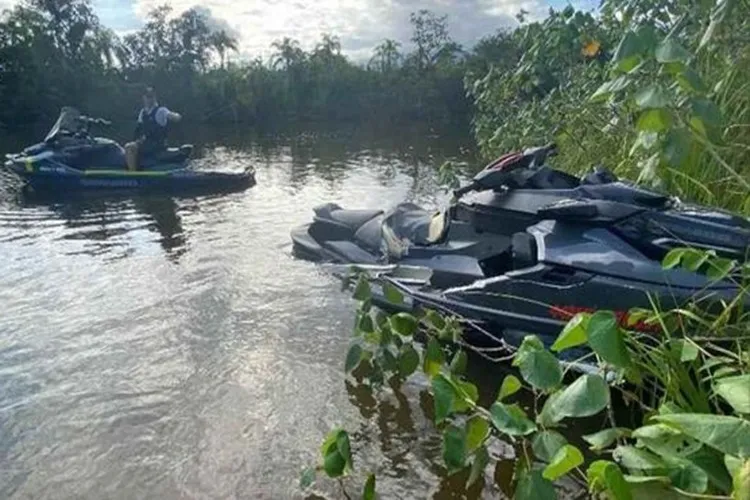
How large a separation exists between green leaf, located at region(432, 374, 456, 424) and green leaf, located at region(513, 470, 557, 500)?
0.91 feet

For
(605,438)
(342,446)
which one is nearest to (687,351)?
(605,438)

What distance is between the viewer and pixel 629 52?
1.75 metres

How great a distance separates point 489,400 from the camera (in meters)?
3.33

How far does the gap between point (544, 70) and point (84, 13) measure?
30444 mm

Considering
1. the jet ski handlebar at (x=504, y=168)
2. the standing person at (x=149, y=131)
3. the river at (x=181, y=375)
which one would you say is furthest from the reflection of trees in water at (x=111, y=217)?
the jet ski handlebar at (x=504, y=168)

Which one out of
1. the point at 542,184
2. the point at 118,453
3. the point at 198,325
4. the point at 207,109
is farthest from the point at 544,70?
the point at 207,109

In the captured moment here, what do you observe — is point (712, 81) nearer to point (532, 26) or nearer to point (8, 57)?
point (532, 26)

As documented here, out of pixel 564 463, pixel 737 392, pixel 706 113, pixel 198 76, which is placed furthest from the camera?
pixel 198 76

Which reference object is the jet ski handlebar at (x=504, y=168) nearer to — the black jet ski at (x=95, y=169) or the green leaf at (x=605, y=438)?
the green leaf at (x=605, y=438)

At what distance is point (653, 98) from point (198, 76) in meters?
33.3

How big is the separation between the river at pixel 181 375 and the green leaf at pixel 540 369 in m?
1.20

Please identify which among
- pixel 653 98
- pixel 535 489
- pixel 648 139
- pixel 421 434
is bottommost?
→ pixel 421 434

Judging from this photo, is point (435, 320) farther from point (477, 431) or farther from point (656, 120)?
point (656, 120)

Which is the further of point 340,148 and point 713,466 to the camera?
point 340,148
